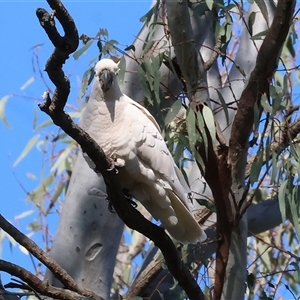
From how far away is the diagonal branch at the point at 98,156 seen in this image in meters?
1.43

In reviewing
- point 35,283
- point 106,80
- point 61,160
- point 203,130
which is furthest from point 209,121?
point 61,160

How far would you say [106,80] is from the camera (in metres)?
2.16

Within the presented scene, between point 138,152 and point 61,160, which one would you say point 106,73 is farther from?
point 61,160

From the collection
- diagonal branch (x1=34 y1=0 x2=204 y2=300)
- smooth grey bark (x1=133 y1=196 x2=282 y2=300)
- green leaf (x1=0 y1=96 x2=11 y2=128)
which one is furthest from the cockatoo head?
green leaf (x1=0 y1=96 x2=11 y2=128)

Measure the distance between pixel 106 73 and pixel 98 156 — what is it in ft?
1.54

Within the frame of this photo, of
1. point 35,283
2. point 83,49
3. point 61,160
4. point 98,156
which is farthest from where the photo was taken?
point 61,160

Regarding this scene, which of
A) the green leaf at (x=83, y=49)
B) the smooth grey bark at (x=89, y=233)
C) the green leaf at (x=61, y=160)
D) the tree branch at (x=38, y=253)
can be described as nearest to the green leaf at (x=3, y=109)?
the green leaf at (x=61, y=160)

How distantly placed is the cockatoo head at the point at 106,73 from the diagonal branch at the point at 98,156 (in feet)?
1.28

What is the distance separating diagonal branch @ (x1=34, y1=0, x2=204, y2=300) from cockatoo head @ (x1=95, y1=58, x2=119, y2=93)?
1.28 feet

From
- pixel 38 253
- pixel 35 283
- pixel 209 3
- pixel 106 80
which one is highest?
pixel 209 3

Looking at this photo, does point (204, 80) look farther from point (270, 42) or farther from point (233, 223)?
point (233, 223)

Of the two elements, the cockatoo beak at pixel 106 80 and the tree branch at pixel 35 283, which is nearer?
the tree branch at pixel 35 283

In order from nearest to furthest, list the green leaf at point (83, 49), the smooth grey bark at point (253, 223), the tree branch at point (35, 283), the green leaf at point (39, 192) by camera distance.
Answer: the tree branch at point (35, 283)
the green leaf at point (83, 49)
the smooth grey bark at point (253, 223)
the green leaf at point (39, 192)

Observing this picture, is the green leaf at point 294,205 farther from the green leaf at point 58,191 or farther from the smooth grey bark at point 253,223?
the green leaf at point 58,191
